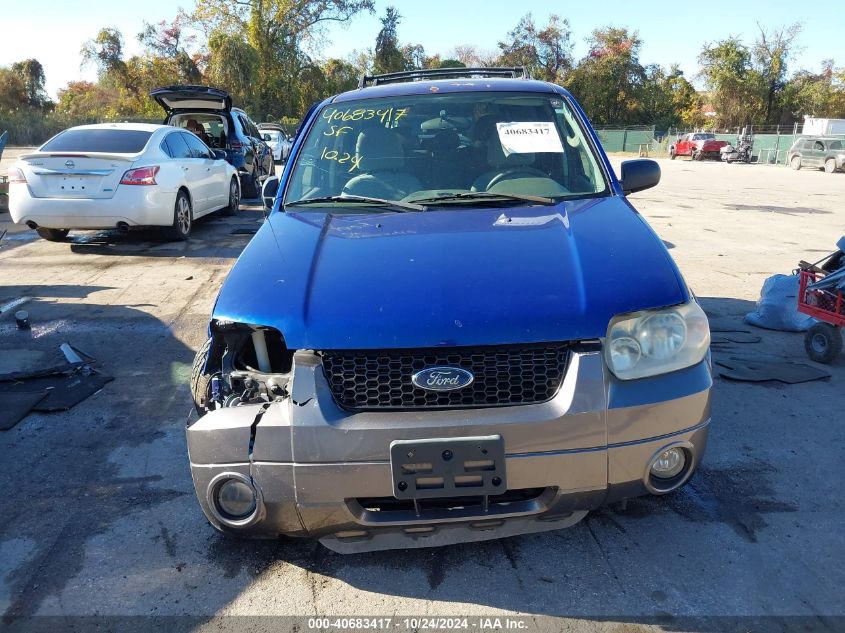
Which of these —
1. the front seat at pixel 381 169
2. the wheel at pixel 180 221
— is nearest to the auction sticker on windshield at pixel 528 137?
the front seat at pixel 381 169

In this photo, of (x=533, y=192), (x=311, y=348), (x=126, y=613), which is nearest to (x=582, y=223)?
(x=533, y=192)

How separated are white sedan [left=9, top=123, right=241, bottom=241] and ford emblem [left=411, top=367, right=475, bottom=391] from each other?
24.0ft

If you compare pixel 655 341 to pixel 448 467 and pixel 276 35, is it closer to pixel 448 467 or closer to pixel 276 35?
pixel 448 467

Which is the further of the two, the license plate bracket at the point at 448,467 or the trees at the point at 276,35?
the trees at the point at 276,35

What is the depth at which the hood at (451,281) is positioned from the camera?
2309 mm

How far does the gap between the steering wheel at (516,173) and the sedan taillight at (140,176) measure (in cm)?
629

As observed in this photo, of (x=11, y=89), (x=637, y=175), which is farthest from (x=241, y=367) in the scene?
(x=11, y=89)

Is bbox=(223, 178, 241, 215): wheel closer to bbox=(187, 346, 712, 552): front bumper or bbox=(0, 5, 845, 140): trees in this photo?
bbox=(187, 346, 712, 552): front bumper

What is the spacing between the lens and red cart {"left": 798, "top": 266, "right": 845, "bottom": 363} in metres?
4.77

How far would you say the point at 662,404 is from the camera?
2.35m

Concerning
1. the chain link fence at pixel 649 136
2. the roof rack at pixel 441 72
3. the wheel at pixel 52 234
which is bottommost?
the chain link fence at pixel 649 136

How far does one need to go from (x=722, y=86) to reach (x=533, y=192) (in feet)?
190

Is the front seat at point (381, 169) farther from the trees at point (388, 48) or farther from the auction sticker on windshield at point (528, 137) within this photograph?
the trees at point (388, 48)

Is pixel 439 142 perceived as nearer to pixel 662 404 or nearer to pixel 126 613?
pixel 662 404
